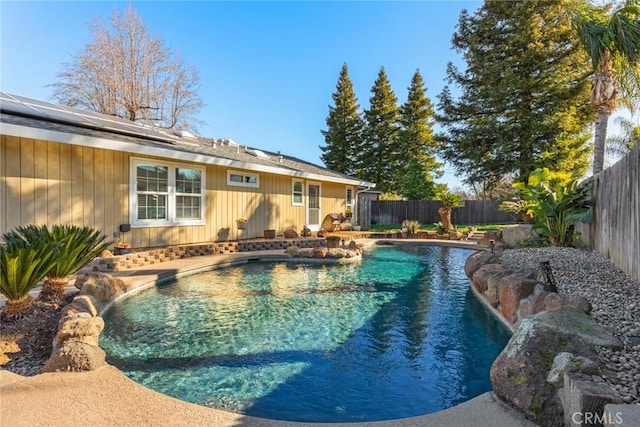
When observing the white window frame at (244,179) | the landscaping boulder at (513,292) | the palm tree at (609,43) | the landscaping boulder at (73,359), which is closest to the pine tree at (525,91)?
the palm tree at (609,43)

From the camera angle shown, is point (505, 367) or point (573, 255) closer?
point (505, 367)

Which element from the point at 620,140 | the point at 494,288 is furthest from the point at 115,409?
the point at 620,140

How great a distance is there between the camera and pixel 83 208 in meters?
7.98

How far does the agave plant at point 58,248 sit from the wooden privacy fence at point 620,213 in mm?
7834

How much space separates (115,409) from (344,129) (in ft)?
98.1

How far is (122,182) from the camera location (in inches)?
343

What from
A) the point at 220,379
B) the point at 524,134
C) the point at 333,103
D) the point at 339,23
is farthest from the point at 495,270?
the point at 333,103

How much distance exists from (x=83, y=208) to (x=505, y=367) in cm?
877

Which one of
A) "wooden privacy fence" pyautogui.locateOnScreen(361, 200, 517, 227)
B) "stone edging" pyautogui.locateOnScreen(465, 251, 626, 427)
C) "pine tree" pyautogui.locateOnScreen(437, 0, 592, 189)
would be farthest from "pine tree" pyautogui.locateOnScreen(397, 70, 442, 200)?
"stone edging" pyautogui.locateOnScreen(465, 251, 626, 427)

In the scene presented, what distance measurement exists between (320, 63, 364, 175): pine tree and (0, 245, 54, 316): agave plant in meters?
27.7

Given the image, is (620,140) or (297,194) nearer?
(297,194)

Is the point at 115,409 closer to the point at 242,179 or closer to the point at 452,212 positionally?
the point at 242,179

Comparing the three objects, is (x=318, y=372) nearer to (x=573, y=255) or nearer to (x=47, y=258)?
(x=47, y=258)

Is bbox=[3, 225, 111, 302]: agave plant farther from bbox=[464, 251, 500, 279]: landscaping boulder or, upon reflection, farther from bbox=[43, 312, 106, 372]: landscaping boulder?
bbox=[464, 251, 500, 279]: landscaping boulder
